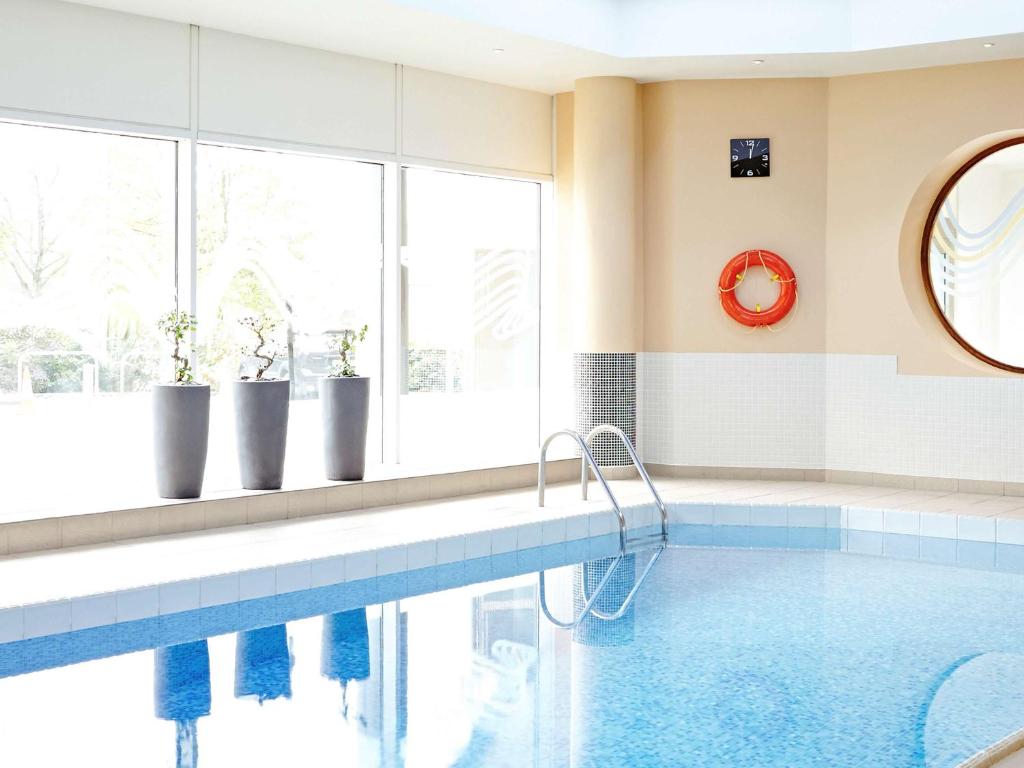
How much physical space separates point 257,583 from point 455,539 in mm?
1201

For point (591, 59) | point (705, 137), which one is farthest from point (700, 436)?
point (591, 59)

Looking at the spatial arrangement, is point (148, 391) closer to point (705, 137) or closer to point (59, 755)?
point (59, 755)

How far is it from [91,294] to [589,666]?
3.75m

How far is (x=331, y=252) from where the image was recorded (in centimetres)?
757

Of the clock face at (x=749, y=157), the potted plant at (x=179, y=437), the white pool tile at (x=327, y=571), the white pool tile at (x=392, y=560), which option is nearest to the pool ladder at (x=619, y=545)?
the white pool tile at (x=392, y=560)

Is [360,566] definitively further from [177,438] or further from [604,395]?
[604,395]

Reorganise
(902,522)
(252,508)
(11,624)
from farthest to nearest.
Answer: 1. (902,522)
2. (252,508)
3. (11,624)

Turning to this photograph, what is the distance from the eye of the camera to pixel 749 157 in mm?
8102

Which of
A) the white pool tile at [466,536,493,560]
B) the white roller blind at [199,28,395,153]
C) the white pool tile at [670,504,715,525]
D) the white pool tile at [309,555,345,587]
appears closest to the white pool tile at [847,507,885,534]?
the white pool tile at [670,504,715,525]

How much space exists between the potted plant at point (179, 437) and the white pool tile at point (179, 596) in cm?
135

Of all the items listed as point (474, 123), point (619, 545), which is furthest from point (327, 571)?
point (474, 123)

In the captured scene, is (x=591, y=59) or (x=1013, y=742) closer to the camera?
(x=1013, y=742)

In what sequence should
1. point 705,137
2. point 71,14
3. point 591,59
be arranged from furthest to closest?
point 705,137
point 591,59
point 71,14

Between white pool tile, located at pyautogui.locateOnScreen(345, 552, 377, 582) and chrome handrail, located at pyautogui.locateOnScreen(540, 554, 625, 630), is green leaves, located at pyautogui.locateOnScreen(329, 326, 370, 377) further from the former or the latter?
chrome handrail, located at pyautogui.locateOnScreen(540, 554, 625, 630)
